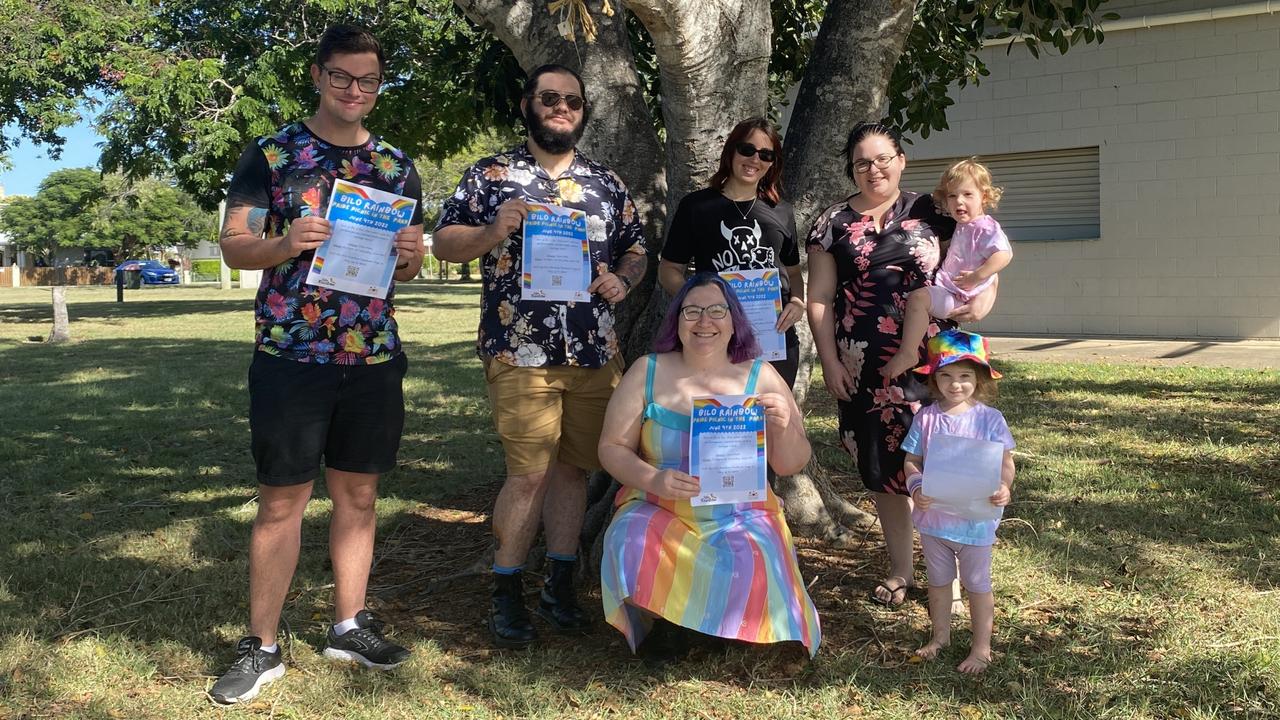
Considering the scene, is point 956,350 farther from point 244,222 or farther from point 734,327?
point 244,222

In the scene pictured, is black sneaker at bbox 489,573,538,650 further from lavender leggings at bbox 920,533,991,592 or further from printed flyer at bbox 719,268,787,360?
lavender leggings at bbox 920,533,991,592

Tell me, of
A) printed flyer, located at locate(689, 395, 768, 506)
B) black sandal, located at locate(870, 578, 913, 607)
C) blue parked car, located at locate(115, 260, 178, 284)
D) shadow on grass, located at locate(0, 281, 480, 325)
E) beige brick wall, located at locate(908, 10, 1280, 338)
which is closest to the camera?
printed flyer, located at locate(689, 395, 768, 506)

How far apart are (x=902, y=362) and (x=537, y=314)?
135 cm

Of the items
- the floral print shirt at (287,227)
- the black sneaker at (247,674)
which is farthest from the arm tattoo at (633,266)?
the black sneaker at (247,674)

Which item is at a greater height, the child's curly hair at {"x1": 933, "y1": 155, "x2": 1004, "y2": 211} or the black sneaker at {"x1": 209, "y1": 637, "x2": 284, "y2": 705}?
the child's curly hair at {"x1": 933, "y1": 155, "x2": 1004, "y2": 211}

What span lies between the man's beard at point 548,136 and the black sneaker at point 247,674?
1.99m

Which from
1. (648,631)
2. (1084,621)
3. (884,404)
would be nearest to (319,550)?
(648,631)

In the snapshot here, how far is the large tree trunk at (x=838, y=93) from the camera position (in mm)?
4973

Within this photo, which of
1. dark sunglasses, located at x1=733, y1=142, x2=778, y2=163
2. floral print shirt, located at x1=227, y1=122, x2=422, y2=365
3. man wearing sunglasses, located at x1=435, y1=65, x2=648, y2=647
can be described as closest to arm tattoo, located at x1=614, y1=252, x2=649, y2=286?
man wearing sunglasses, located at x1=435, y1=65, x2=648, y2=647

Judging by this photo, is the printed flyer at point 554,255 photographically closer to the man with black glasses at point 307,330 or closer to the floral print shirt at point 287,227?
the man with black glasses at point 307,330

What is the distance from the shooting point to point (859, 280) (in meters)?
4.06

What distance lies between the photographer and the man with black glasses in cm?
342

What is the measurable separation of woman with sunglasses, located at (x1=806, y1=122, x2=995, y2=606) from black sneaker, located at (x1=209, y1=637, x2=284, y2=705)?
7.30ft

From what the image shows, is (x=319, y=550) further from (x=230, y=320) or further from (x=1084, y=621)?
(x=230, y=320)
